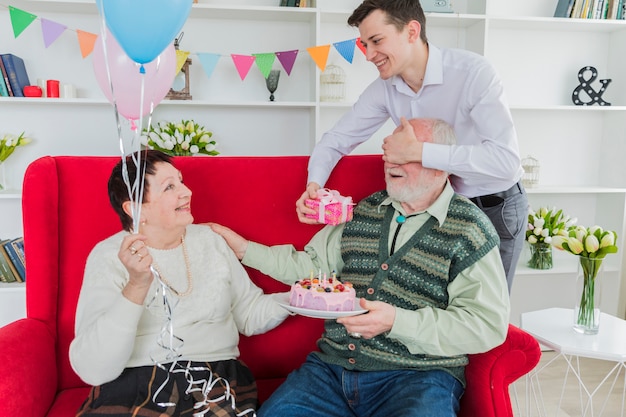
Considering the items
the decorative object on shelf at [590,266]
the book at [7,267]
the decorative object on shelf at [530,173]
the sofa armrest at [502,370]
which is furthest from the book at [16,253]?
the decorative object on shelf at [530,173]

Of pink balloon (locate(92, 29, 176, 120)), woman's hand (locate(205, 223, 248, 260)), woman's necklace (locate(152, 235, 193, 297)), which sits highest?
pink balloon (locate(92, 29, 176, 120))

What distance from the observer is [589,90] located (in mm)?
3547

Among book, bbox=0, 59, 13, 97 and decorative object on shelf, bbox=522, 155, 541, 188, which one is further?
decorative object on shelf, bbox=522, 155, 541, 188

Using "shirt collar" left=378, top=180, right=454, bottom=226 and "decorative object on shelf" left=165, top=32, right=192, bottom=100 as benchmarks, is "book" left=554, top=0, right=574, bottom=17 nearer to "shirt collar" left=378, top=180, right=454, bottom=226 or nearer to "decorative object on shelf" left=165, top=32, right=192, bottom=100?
"decorative object on shelf" left=165, top=32, right=192, bottom=100

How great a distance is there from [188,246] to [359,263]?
1.64 ft

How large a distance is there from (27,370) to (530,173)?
9.89 ft

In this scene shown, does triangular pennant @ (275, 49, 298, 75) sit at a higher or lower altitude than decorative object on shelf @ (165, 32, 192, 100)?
higher

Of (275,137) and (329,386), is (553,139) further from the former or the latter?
(329,386)

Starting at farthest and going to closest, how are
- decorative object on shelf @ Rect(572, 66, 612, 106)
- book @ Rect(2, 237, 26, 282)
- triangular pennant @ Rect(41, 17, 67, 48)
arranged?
1. decorative object on shelf @ Rect(572, 66, 612, 106)
2. book @ Rect(2, 237, 26, 282)
3. triangular pennant @ Rect(41, 17, 67, 48)

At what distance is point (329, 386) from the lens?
1551 mm

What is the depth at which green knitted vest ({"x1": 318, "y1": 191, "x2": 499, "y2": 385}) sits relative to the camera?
1.51 m

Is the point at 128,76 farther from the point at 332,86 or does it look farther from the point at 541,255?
the point at 541,255

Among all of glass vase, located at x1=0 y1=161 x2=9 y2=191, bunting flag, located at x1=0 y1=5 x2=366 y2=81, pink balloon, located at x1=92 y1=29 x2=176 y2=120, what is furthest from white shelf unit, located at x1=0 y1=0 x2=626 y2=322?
pink balloon, located at x1=92 y1=29 x2=176 y2=120

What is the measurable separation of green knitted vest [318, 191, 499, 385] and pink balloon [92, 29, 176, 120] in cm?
78
